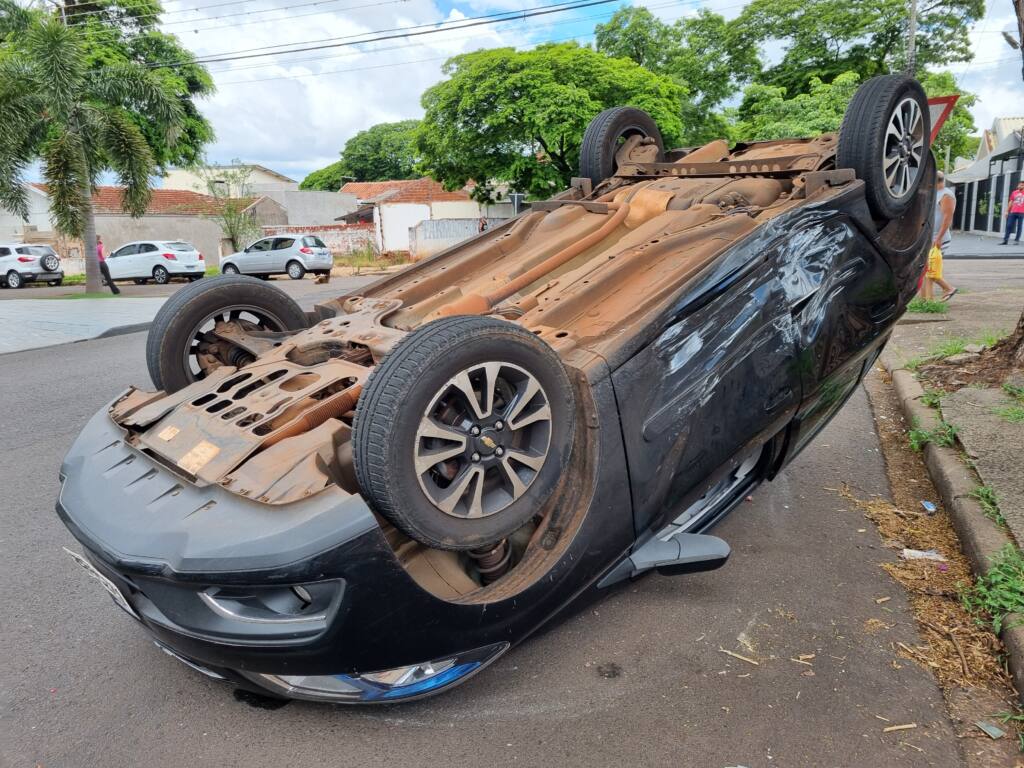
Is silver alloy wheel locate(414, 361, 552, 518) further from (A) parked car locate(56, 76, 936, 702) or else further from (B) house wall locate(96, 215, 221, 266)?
(B) house wall locate(96, 215, 221, 266)

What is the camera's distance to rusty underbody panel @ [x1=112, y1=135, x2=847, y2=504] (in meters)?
2.48

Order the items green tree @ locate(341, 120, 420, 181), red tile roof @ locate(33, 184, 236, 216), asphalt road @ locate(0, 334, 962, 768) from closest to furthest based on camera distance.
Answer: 1. asphalt road @ locate(0, 334, 962, 768)
2. red tile roof @ locate(33, 184, 236, 216)
3. green tree @ locate(341, 120, 420, 181)

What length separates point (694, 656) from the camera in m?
2.72

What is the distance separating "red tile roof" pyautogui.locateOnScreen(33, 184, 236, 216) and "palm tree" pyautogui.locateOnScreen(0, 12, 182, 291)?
11923 millimetres

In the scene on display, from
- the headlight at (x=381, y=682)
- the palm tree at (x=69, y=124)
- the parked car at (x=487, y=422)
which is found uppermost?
the palm tree at (x=69, y=124)

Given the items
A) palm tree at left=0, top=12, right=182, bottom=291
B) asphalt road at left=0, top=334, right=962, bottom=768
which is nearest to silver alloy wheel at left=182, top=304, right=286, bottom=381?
asphalt road at left=0, top=334, right=962, bottom=768

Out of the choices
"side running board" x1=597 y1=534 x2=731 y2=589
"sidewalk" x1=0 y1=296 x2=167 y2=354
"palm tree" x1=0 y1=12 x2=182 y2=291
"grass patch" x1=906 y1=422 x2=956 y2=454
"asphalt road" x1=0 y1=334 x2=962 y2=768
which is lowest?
"sidewalk" x1=0 y1=296 x2=167 y2=354

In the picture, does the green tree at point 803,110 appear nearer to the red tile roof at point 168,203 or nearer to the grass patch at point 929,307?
the grass patch at point 929,307

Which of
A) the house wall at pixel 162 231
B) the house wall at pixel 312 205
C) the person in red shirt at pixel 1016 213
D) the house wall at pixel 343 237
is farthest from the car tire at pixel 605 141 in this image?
the house wall at pixel 312 205

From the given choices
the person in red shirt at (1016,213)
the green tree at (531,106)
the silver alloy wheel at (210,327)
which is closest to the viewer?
the silver alloy wheel at (210,327)

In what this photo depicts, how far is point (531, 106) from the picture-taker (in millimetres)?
24469

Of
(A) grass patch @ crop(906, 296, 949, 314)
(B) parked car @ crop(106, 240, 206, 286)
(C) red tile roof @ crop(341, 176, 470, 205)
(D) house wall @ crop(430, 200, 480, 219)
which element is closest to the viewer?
(A) grass patch @ crop(906, 296, 949, 314)

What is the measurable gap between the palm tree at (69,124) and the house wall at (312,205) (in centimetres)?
2350

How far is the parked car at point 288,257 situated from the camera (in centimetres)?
2308
